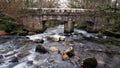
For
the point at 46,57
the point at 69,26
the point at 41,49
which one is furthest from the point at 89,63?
the point at 69,26

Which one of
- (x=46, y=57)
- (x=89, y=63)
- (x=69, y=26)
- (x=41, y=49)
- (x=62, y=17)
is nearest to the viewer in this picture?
(x=89, y=63)

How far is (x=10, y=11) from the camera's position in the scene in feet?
113

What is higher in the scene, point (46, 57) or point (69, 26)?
point (46, 57)

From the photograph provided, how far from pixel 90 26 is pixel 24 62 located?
2581 centimetres

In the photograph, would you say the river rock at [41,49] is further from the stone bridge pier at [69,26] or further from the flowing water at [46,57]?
the stone bridge pier at [69,26]

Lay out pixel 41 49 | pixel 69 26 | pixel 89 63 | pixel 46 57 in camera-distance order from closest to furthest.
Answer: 1. pixel 89 63
2. pixel 46 57
3. pixel 41 49
4. pixel 69 26

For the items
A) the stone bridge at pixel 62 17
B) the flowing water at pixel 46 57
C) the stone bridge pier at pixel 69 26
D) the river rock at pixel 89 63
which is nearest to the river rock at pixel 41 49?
the flowing water at pixel 46 57

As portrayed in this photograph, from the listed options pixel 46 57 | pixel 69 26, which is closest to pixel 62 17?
pixel 69 26

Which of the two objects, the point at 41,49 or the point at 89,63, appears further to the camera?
the point at 41,49

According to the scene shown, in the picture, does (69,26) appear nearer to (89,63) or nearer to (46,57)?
(46,57)

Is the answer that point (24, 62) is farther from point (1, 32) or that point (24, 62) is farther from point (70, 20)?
point (70, 20)

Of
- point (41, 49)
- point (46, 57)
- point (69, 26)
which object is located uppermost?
point (41, 49)

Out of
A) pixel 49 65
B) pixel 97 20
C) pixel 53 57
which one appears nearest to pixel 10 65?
pixel 49 65

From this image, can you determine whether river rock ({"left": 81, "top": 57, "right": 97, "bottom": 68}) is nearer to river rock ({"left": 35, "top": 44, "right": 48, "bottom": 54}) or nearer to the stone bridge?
river rock ({"left": 35, "top": 44, "right": 48, "bottom": 54})
